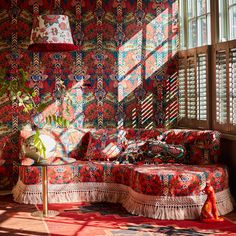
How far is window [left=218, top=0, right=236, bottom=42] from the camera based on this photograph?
6.07 metres

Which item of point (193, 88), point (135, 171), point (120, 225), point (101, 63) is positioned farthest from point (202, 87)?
point (120, 225)

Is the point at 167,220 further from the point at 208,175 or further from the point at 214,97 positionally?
the point at 214,97

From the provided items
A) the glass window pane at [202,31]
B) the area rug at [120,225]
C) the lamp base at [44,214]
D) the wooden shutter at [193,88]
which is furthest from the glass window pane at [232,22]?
the lamp base at [44,214]

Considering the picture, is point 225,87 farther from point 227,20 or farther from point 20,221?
point 20,221

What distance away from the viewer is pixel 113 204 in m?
6.21

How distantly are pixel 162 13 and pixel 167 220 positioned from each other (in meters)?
3.22

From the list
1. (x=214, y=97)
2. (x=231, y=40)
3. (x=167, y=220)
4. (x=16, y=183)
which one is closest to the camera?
(x=167, y=220)

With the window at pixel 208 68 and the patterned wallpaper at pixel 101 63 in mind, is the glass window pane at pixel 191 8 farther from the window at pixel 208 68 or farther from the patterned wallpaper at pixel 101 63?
the patterned wallpaper at pixel 101 63

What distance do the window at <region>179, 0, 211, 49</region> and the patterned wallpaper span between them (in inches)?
4.5

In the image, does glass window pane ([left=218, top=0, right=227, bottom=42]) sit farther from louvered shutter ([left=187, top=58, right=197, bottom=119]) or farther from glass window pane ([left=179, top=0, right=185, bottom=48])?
glass window pane ([left=179, top=0, right=185, bottom=48])

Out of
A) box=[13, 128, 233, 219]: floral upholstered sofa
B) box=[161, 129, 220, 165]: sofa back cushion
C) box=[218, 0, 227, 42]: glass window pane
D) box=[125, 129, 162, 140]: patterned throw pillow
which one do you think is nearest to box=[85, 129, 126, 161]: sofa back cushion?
box=[13, 128, 233, 219]: floral upholstered sofa

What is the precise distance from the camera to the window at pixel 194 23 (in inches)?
265

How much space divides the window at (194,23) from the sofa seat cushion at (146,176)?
1.85 m

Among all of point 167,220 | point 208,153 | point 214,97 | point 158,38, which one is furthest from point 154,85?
point 167,220
